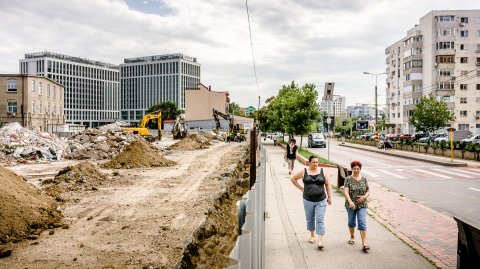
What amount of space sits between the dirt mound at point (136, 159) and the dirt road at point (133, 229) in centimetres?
685

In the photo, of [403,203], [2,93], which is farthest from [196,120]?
[403,203]

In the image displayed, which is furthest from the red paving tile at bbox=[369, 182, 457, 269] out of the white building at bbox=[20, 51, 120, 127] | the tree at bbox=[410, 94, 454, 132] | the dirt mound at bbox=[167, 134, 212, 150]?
the white building at bbox=[20, 51, 120, 127]

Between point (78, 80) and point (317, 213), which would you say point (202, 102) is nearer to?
point (317, 213)

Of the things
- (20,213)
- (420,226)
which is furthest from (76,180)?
(420,226)

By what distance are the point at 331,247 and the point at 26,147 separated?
26646mm

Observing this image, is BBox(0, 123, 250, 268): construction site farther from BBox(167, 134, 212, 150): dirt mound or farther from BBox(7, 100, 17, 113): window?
BBox(7, 100, 17, 113): window

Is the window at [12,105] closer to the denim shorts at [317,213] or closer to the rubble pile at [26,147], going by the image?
the rubble pile at [26,147]

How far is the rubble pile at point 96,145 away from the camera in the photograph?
29.5m

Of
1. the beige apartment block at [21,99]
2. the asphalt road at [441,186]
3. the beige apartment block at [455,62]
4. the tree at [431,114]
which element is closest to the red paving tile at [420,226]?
the asphalt road at [441,186]

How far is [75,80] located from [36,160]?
167145mm

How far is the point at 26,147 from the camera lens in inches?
1104

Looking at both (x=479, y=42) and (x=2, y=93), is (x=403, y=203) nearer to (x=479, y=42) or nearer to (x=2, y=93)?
(x=2, y=93)

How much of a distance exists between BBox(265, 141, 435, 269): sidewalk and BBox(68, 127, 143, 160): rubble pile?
22.1m

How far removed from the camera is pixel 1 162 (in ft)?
78.8
